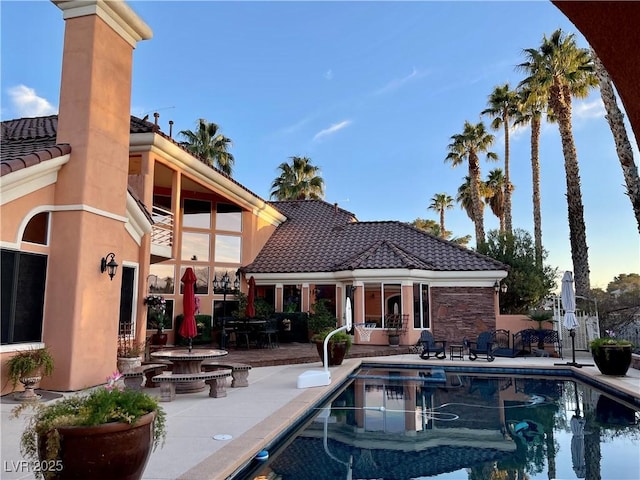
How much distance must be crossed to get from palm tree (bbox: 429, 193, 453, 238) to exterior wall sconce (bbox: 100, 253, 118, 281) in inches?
1791

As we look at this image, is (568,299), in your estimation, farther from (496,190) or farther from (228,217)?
(496,190)

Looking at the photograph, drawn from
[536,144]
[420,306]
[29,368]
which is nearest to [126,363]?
[29,368]

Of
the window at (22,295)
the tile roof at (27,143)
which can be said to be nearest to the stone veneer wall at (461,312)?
the window at (22,295)

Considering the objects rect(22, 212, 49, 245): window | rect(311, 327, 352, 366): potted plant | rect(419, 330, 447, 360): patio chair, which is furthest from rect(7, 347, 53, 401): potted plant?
rect(419, 330, 447, 360): patio chair

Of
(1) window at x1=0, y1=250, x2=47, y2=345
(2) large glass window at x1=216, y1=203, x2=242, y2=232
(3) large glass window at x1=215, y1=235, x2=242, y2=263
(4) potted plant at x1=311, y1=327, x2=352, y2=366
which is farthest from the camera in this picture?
(2) large glass window at x1=216, y1=203, x2=242, y2=232

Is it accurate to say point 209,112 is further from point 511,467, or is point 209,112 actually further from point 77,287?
point 511,467

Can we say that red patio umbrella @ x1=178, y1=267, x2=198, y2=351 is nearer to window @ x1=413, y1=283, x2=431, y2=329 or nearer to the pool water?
the pool water

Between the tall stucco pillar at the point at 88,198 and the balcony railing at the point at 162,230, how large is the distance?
4.30 metres

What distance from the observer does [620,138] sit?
14508mm

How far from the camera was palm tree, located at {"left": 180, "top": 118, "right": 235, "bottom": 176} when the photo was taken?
29.2 meters

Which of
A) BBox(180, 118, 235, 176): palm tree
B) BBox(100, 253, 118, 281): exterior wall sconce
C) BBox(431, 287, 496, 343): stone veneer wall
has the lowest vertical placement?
BBox(431, 287, 496, 343): stone veneer wall

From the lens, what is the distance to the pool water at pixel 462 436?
588cm

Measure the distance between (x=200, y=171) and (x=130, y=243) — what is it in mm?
5027

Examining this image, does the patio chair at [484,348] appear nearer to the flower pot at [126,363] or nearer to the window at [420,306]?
the window at [420,306]
